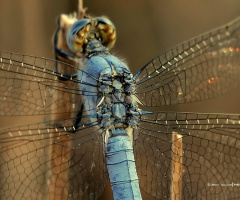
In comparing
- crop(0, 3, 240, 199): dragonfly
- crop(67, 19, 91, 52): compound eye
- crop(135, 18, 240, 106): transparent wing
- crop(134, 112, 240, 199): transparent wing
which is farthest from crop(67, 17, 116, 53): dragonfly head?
crop(134, 112, 240, 199): transparent wing

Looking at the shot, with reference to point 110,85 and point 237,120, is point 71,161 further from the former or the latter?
point 237,120

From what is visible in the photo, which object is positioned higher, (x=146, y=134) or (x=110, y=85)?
(x=110, y=85)

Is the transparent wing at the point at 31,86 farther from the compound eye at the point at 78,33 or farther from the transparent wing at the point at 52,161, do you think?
the compound eye at the point at 78,33

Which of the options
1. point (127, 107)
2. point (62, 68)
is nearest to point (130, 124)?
point (127, 107)

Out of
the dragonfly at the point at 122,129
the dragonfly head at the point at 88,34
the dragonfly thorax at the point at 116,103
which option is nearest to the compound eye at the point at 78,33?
the dragonfly head at the point at 88,34

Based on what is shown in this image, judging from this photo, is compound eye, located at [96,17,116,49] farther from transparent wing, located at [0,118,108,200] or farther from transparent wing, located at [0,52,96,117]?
transparent wing, located at [0,118,108,200]

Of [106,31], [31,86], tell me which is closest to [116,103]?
Answer: [31,86]
